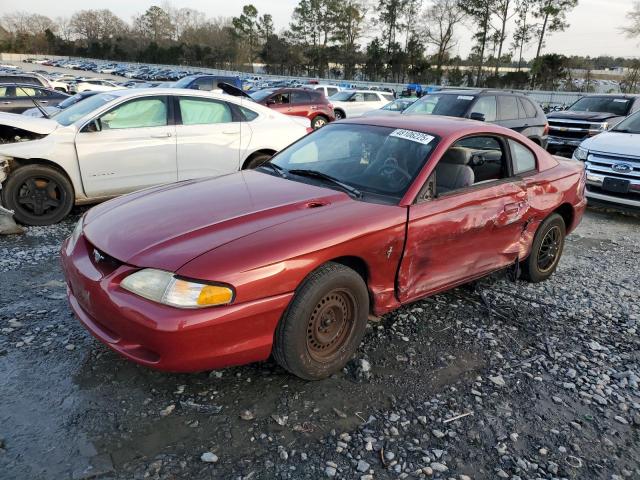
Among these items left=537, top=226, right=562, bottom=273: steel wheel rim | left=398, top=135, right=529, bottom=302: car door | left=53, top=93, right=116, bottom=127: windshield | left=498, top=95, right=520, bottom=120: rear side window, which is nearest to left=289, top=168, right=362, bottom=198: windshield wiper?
left=398, top=135, right=529, bottom=302: car door

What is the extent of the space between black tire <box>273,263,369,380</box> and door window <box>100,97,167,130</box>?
4.40m

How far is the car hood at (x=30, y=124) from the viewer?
229 inches

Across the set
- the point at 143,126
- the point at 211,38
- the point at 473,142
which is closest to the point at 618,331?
the point at 473,142

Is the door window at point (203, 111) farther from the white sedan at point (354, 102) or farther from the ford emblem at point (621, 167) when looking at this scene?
the white sedan at point (354, 102)

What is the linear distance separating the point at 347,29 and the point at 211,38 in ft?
124

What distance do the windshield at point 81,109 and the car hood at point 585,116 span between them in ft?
35.1

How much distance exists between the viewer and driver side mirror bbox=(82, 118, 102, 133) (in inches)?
232

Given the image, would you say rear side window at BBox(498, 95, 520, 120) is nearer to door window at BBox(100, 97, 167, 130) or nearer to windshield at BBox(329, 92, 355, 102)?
door window at BBox(100, 97, 167, 130)

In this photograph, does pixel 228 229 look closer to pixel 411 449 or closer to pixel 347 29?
pixel 411 449

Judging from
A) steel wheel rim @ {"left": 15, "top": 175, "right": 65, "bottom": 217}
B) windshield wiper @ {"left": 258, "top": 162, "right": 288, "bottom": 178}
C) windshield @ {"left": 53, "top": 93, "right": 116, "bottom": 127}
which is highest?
windshield @ {"left": 53, "top": 93, "right": 116, "bottom": 127}

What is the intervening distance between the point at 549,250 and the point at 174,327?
147 inches

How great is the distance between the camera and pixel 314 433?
259 centimetres

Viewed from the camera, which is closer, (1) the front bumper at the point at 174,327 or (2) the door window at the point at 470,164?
(1) the front bumper at the point at 174,327

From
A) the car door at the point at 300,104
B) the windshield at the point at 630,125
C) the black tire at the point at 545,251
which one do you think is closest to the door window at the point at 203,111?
the black tire at the point at 545,251
